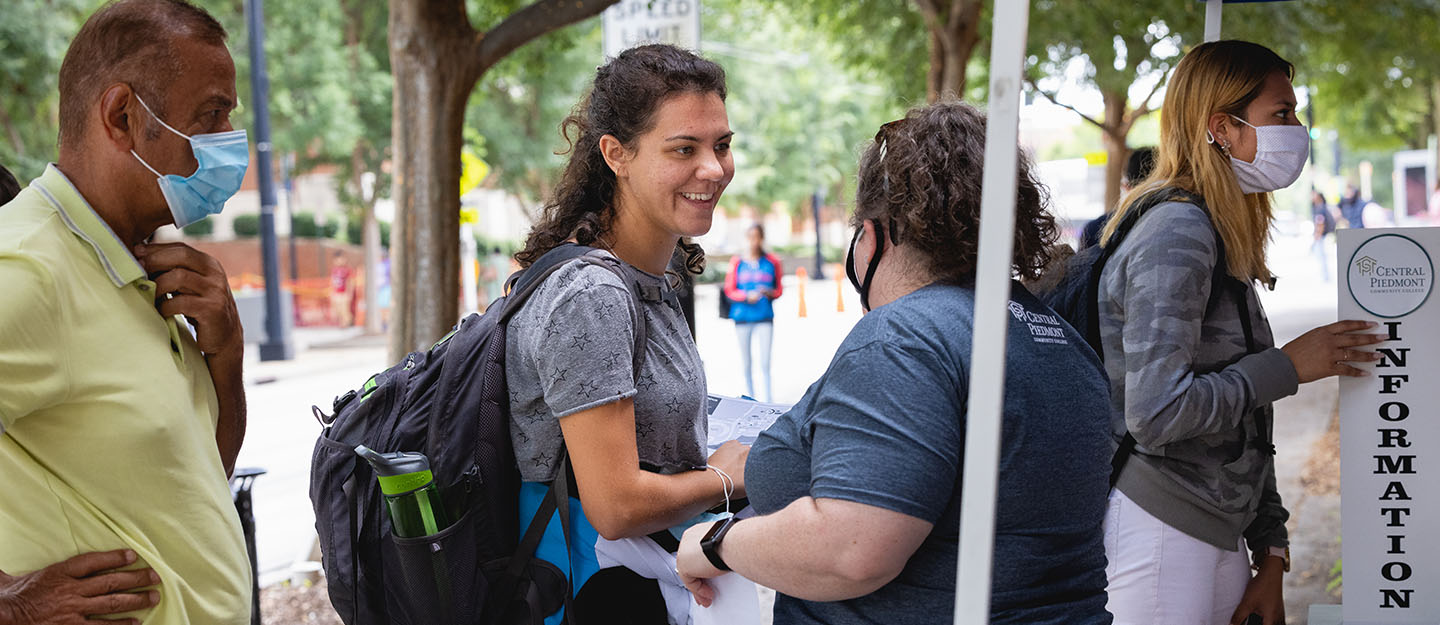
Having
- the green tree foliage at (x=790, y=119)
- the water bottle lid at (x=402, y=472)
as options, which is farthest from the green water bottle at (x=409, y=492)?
the green tree foliage at (x=790, y=119)

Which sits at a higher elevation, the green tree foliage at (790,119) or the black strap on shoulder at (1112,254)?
the green tree foliage at (790,119)

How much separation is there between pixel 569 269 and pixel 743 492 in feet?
1.82

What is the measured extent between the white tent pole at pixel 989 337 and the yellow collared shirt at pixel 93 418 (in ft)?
3.85

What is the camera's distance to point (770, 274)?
1319 cm

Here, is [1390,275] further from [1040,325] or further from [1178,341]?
[1040,325]

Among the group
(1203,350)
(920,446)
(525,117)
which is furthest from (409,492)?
(525,117)

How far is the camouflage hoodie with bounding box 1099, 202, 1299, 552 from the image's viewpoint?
2576 mm

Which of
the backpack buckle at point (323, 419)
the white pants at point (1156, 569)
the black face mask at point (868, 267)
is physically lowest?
the white pants at point (1156, 569)

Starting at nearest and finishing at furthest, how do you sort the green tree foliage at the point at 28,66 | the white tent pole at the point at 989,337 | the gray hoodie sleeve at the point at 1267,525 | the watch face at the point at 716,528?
1. the white tent pole at the point at 989,337
2. the watch face at the point at 716,528
3. the gray hoodie sleeve at the point at 1267,525
4. the green tree foliage at the point at 28,66

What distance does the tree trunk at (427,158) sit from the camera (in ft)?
21.8

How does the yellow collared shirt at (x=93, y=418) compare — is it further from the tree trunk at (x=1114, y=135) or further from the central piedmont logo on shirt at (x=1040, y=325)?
the tree trunk at (x=1114, y=135)

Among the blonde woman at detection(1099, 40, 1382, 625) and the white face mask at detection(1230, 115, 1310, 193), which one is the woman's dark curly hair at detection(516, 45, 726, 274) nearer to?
the blonde woman at detection(1099, 40, 1382, 625)

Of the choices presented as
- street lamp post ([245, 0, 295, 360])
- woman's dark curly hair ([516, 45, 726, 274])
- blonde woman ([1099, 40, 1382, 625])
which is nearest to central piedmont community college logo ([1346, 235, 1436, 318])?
blonde woman ([1099, 40, 1382, 625])

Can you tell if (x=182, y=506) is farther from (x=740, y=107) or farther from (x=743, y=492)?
(x=740, y=107)
